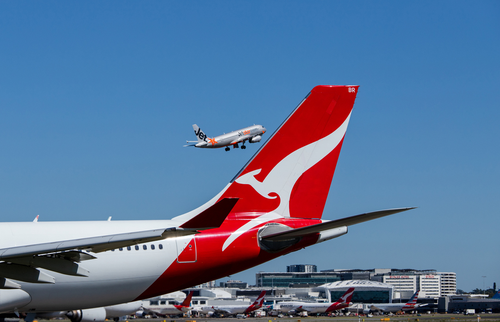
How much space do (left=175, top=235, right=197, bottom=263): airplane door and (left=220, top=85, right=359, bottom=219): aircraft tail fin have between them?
7.56 feet

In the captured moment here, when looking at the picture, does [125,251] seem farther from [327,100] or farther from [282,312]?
[282,312]

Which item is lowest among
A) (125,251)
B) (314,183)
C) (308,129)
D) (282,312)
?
Result: (282,312)

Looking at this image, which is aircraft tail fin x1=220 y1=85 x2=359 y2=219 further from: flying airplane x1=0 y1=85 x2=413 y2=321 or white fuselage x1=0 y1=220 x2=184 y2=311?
white fuselage x1=0 y1=220 x2=184 y2=311

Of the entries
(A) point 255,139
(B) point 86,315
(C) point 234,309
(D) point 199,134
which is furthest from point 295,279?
(B) point 86,315

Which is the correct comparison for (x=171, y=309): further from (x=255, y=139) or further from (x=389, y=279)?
(x=389, y=279)

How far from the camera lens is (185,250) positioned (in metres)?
15.9

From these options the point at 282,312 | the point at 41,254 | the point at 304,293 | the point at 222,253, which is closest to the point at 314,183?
the point at 222,253

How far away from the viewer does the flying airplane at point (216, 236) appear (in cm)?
1433

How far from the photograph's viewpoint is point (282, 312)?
8412 centimetres

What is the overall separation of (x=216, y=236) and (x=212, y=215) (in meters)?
5.28

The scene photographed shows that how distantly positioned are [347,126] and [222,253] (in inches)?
225

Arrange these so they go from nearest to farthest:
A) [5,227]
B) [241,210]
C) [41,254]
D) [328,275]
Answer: [41,254]
[5,227]
[241,210]
[328,275]

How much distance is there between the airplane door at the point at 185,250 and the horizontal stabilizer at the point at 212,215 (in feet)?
15.7

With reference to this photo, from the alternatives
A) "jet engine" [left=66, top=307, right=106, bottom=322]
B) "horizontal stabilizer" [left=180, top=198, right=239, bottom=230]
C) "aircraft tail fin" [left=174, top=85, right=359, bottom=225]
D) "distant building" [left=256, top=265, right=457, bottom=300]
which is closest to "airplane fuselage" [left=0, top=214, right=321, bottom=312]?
"aircraft tail fin" [left=174, top=85, right=359, bottom=225]
